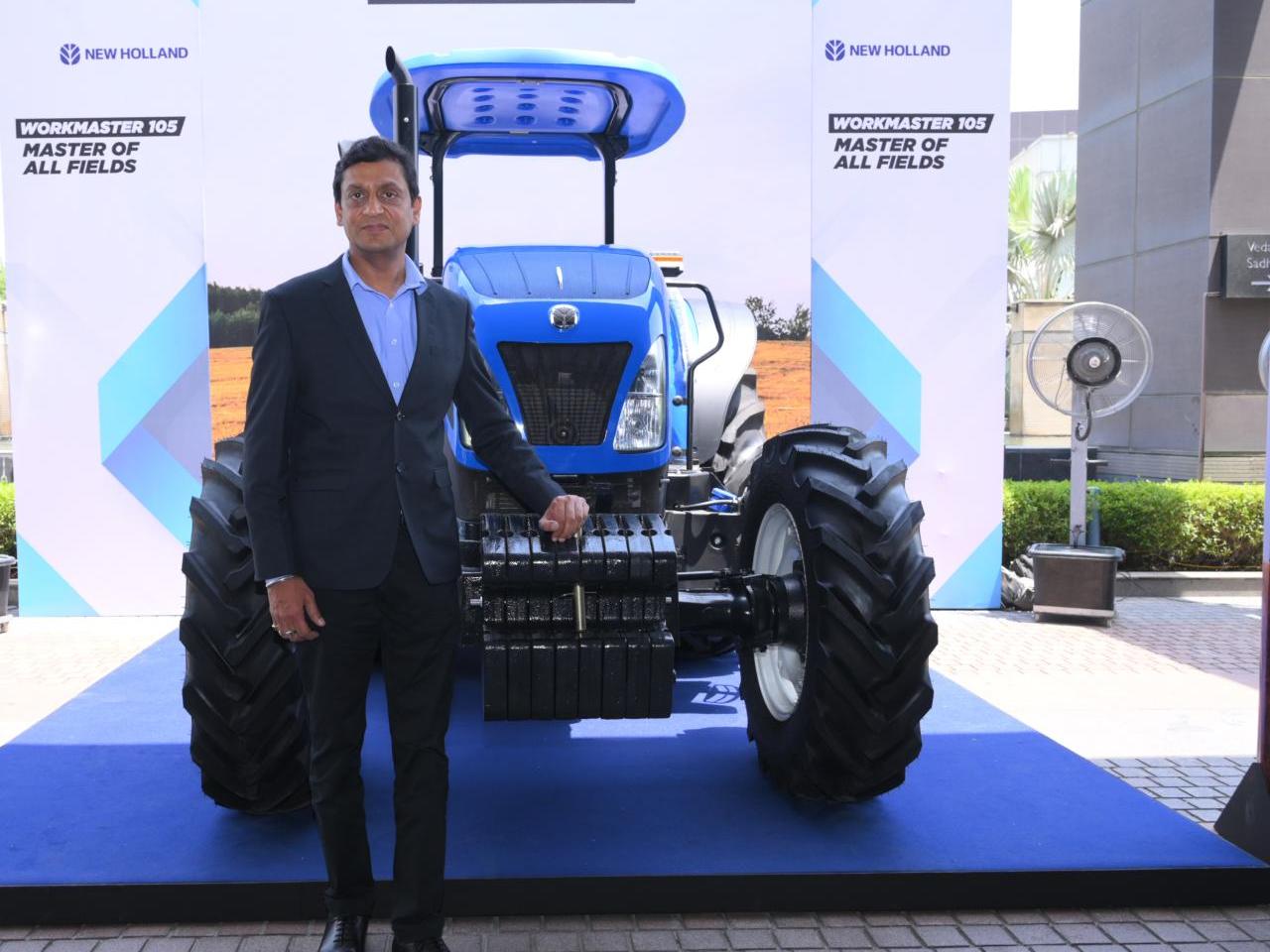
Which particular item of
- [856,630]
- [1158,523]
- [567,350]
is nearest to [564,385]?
[567,350]

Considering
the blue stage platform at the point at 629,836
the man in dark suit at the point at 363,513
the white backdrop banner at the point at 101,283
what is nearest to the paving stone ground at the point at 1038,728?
the blue stage platform at the point at 629,836

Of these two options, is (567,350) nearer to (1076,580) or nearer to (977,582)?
(1076,580)

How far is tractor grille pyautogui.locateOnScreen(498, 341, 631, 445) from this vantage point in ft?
13.3

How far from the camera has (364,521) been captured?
268cm

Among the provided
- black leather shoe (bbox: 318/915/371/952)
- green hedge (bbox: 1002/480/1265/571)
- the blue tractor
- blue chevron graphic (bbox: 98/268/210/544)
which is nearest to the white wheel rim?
the blue tractor

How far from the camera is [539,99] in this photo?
14.7ft

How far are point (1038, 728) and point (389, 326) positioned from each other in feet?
11.5

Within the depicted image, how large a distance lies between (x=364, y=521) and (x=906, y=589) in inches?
61.3

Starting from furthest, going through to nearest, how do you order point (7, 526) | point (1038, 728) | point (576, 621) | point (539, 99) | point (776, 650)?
point (7, 526) → point (1038, 728) → point (539, 99) → point (776, 650) → point (576, 621)

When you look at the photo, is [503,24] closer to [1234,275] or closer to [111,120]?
[111,120]

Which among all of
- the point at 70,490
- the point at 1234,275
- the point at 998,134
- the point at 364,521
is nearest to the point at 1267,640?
the point at 364,521

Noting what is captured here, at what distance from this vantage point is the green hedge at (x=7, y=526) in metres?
8.40

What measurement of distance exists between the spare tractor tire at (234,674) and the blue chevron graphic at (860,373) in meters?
4.84

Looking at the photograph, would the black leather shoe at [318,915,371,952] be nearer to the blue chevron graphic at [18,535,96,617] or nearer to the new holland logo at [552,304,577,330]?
the new holland logo at [552,304,577,330]
